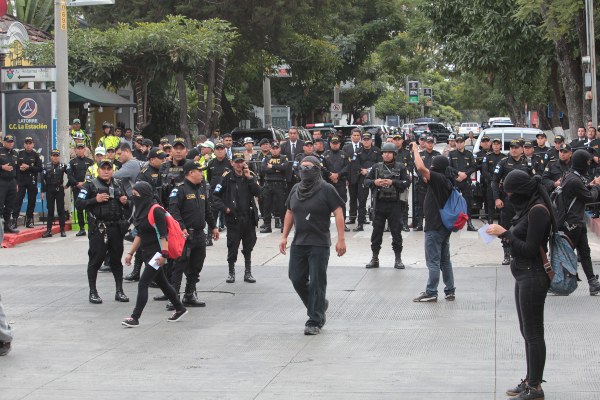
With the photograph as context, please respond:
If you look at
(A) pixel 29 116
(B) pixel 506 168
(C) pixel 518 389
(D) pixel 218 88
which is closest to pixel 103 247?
(C) pixel 518 389

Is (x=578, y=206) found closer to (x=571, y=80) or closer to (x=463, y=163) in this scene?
(x=463, y=163)

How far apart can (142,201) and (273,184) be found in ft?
29.2

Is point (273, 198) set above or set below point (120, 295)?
above

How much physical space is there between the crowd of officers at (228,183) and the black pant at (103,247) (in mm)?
12

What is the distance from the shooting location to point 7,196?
61.5ft

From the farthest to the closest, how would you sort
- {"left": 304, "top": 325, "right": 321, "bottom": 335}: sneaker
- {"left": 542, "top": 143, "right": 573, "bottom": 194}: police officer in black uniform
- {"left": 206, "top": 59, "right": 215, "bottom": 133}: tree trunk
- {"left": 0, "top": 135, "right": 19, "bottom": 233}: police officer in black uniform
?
{"left": 206, "top": 59, "right": 215, "bottom": 133}: tree trunk < {"left": 0, "top": 135, "right": 19, "bottom": 233}: police officer in black uniform < {"left": 542, "top": 143, "right": 573, "bottom": 194}: police officer in black uniform < {"left": 304, "top": 325, "right": 321, "bottom": 335}: sneaker

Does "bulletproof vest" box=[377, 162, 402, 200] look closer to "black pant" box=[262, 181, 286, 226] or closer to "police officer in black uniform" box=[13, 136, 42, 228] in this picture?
"black pant" box=[262, 181, 286, 226]

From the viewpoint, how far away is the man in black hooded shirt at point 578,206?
1148 centimetres

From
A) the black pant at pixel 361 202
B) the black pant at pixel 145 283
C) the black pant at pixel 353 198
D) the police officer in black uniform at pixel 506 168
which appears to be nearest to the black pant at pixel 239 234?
the black pant at pixel 145 283

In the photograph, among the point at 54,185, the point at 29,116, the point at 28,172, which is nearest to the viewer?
the point at 54,185

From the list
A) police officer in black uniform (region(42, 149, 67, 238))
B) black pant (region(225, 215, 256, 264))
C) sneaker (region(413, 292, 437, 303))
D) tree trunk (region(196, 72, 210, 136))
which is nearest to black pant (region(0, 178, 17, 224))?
police officer in black uniform (region(42, 149, 67, 238))

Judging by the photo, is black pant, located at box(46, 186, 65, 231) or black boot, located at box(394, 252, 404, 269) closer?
black boot, located at box(394, 252, 404, 269)

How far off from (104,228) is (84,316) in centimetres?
122

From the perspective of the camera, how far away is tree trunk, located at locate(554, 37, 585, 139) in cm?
2828
